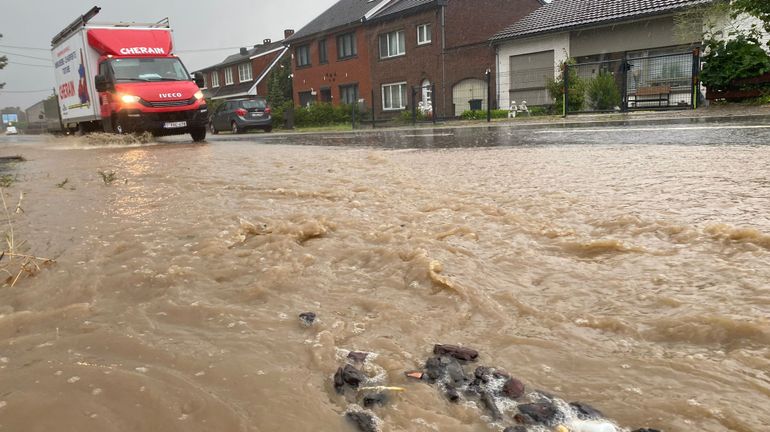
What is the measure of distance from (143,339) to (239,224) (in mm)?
1699

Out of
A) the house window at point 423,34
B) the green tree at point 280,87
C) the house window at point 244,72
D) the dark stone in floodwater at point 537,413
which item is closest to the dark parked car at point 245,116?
the house window at point 423,34

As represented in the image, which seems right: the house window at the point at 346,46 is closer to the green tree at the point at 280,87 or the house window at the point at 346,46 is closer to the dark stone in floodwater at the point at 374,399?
the green tree at the point at 280,87

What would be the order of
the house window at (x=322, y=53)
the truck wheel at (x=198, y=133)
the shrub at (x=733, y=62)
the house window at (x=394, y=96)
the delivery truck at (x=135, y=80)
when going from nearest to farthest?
the delivery truck at (x=135, y=80) → the truck wheel at (x=198, y=133) → the shrub at (x=733, y=62) → the house window at (x=394, y=96) → the house window at (x=322, y=53)

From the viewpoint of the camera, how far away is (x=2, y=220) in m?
4.23

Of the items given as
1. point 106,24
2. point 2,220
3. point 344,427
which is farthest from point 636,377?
point 106,24

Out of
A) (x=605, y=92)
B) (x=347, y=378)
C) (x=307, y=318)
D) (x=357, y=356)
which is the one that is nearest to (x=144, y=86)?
(x=307, y=318)

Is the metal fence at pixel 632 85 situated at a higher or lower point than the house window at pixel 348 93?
lower

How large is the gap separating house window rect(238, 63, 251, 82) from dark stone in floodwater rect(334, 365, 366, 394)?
1763 inches

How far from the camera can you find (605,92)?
19000mm

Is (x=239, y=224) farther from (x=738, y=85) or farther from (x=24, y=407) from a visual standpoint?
(x=738, y=85)

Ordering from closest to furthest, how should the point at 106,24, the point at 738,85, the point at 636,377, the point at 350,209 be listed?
the point at 636,377 → the point at 350,209 → the point at 106,24 → the point at 738,85

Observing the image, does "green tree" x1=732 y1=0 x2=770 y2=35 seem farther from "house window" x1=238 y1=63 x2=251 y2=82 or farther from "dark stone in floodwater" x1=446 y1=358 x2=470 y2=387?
"house window" x1=238 y1=63 x2=251 y2=82

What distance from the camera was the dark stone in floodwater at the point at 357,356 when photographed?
1729 mm

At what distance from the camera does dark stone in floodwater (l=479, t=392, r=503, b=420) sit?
56.5 inches
